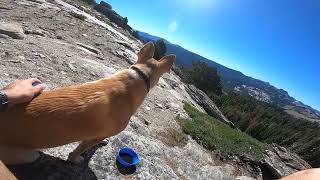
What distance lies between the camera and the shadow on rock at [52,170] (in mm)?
4801

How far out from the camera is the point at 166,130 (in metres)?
10.4

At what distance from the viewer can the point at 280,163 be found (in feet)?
40.5

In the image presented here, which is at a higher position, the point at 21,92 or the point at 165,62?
the point at 165,62

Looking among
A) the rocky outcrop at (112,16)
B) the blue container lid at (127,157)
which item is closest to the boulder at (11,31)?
the blue container lid at (127,157)

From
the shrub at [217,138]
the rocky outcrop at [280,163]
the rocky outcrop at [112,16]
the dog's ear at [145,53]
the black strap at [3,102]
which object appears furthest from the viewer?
the rocky outcrop at [112,16]

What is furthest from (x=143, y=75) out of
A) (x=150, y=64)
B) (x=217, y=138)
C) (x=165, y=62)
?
(x=217, y=138)

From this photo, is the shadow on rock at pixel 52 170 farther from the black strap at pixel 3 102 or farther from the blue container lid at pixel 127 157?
the black strap at pixel 3 102

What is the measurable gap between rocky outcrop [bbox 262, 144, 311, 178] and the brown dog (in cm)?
758

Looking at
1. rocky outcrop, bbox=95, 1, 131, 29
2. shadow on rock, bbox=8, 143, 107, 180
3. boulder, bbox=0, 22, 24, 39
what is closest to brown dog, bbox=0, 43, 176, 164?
shadow on rock, bbox=8, 143, 107, 180

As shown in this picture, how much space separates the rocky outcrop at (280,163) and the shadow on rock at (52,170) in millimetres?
7451

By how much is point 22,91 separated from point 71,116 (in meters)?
0.70

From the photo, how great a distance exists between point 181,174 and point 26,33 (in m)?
9.35

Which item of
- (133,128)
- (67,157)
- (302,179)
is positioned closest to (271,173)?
(133,128)

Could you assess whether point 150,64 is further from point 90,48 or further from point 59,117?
point 90,48
